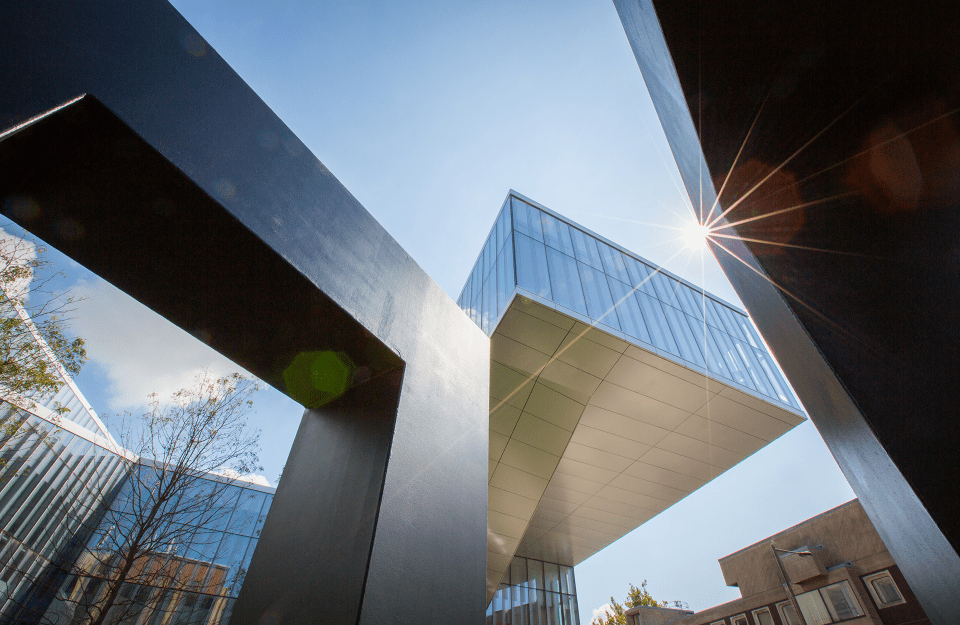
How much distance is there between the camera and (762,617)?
22.8 metres

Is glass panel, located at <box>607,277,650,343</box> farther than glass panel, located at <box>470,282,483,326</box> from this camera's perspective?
No

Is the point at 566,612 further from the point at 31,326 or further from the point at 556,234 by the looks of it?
the point at 31,326

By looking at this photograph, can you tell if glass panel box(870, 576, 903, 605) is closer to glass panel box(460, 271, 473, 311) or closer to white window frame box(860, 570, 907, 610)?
white window frame box(860, 570, 907, 610)

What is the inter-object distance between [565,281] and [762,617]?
24962 mm

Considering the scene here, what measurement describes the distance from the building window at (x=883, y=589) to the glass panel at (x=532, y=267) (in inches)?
846

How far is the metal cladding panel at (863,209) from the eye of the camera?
6.63ft

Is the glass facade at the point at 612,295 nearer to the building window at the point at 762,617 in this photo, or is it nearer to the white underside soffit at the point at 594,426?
the white underside soffit at the point at 594,426

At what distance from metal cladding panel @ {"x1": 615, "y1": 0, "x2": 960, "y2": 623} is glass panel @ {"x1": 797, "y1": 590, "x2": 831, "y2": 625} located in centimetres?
2541

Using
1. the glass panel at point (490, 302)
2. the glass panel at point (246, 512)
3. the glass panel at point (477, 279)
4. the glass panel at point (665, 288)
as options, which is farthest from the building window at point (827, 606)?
the glass panel at point (246, 512)

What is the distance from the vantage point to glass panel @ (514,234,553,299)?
952cm

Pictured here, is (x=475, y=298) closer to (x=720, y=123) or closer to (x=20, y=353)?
(x=20, y=353)

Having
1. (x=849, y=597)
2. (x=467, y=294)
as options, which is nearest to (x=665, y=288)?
(x=467, y=294)

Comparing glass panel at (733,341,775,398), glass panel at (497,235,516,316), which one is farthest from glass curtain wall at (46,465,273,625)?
glass panel at (733,341,775,398)

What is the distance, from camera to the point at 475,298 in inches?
577
